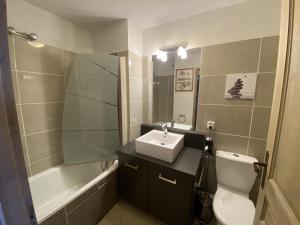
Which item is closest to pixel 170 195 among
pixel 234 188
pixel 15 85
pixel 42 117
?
pixel 234 188

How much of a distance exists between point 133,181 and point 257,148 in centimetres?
137

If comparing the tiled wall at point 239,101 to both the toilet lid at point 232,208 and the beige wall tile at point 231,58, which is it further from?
the toilet lid at point 232,208

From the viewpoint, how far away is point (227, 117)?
1553 mm

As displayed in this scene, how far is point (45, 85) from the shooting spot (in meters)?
1.60

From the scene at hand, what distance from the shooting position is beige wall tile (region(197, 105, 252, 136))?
1.47 m

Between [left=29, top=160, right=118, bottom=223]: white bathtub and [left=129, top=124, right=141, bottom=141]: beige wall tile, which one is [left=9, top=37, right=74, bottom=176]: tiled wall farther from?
[left=129, top=124, right=141, bottom=141]: beige wall tile

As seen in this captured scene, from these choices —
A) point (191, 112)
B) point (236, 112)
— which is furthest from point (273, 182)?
point (191, 112)

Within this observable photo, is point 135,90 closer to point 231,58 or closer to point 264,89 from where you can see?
point 231,58

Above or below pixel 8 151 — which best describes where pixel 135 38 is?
above

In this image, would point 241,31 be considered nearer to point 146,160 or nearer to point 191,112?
point 191,112

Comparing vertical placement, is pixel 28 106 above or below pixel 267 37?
below

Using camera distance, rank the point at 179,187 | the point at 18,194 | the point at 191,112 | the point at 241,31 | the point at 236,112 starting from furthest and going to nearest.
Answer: the point at 191,112
the point at 236,112
the point at 241,31
the point at 179,187
the point at 18,194

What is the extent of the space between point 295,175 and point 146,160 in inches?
42.9

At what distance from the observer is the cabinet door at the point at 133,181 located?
1452mm
